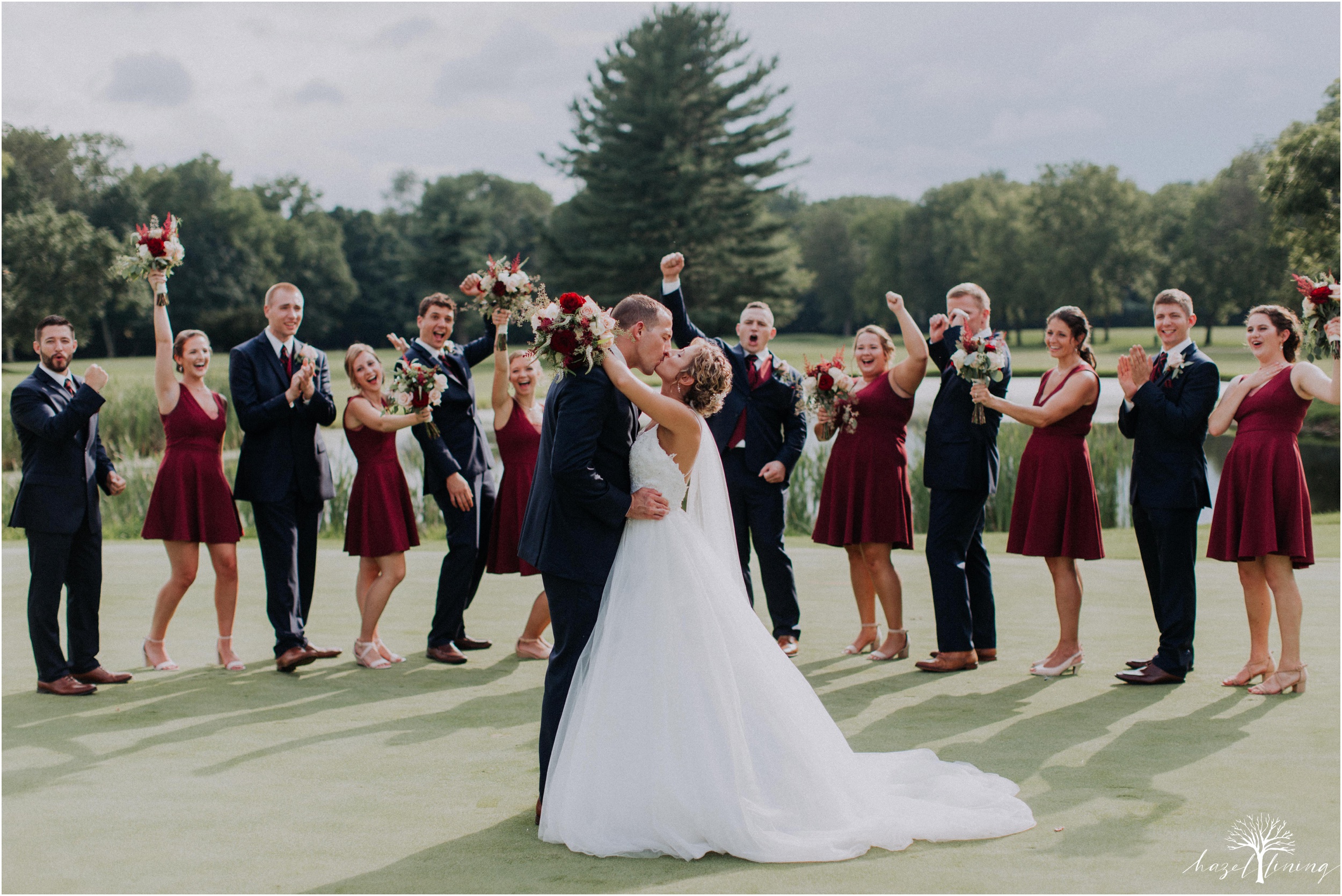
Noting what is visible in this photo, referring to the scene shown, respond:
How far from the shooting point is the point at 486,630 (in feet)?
24.2

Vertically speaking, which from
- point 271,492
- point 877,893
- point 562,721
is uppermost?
point 271,492

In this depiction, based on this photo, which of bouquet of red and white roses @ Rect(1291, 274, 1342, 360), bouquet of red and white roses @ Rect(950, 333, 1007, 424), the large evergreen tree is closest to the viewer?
bouquet of red and white roses @ Rect(1291, 274, 1342, 360)

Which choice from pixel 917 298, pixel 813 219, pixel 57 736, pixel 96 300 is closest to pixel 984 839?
pixel 57 736

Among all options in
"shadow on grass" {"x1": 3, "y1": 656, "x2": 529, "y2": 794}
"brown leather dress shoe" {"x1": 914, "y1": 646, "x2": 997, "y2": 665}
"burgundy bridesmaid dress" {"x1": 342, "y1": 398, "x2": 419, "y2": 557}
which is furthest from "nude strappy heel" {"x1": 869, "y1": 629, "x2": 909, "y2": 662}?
"burgundy bridesmaid dress" {"x1": 342, "y1": 398, "x2": 419, "y2": 557}

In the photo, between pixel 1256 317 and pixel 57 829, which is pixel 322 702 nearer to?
pixel 57 829

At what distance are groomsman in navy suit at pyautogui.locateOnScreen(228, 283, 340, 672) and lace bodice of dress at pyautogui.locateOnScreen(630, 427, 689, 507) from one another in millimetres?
2875

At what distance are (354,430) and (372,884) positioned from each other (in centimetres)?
357

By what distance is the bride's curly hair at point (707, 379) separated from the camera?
3.90m

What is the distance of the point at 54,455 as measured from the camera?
5844 mm

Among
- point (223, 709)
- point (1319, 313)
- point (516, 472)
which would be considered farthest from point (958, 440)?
point (223, 709)

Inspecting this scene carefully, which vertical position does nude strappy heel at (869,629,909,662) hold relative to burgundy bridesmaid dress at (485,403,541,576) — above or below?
below

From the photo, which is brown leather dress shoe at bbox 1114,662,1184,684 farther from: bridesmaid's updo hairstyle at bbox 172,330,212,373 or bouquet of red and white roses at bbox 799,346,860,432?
bridesmaid's updo hairstyle at bbox 172,330,212,373

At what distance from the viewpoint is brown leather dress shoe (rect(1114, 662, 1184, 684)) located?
5.76 metres

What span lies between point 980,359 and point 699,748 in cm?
297
